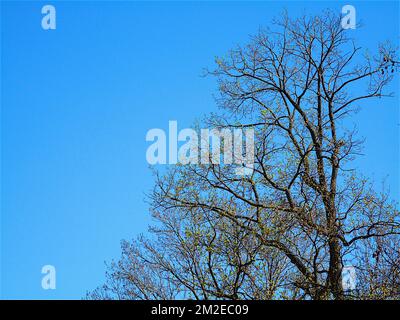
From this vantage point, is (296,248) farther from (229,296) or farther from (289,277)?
(229,296)

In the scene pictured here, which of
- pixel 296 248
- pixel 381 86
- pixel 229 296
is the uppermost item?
pixel 381 86

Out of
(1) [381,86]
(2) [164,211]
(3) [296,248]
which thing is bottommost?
(3) [296,248]

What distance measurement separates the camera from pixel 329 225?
17250mm

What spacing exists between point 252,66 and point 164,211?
17.1ft

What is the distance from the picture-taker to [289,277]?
17.2 m
